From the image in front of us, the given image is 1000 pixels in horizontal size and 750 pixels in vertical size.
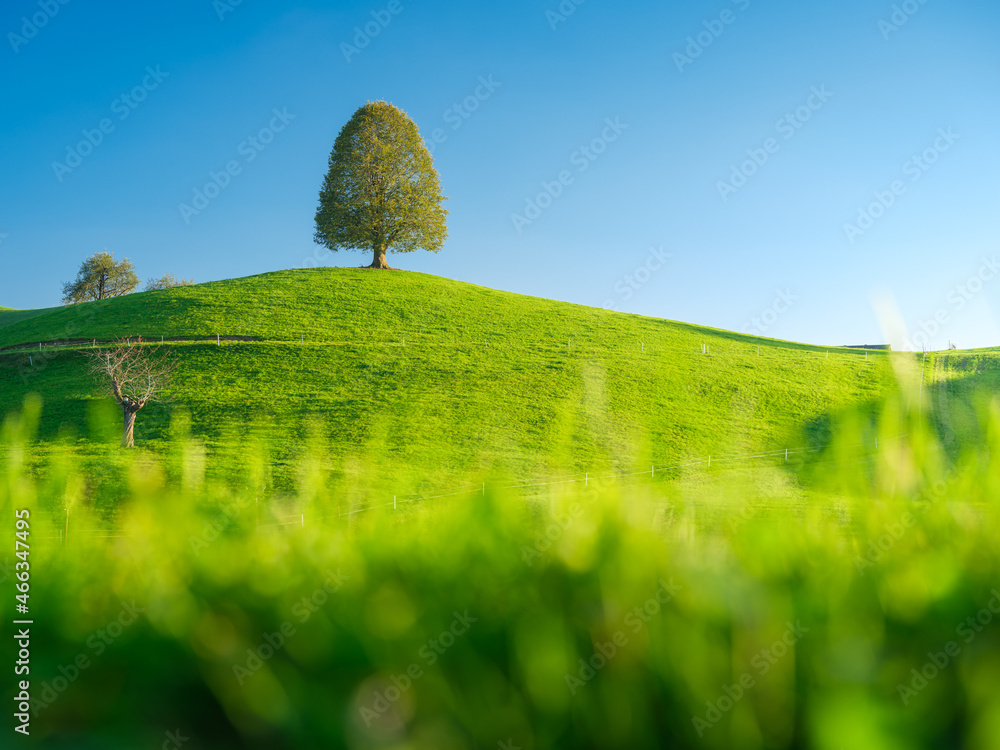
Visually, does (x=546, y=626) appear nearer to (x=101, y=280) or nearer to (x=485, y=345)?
(x=485, y=345)

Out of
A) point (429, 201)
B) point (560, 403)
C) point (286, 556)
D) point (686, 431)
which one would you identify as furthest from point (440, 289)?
point (286, 556)

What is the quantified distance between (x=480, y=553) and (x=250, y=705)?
55cm

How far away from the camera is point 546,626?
1185 mm

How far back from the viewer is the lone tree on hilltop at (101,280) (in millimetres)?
87625

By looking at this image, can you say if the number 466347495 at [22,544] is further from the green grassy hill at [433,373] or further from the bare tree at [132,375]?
the bare tree at [132,375]

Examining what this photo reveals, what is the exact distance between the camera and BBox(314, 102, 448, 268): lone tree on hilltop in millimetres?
65375

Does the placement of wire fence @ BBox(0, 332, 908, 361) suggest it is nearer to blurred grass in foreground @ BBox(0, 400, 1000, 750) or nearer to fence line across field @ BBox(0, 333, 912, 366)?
fence line across field @ BBox(0, 333, 912, 366)

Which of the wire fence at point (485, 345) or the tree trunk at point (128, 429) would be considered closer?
the tree trunk at point (128, 429)

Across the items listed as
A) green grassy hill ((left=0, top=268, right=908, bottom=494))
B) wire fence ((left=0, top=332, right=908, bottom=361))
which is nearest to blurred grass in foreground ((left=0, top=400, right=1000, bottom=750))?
green grassy hill ((left=0, top=268, right=908, bottom=494))

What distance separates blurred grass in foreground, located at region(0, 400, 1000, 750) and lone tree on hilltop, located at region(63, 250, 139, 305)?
328 ft

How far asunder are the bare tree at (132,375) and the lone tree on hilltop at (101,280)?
54192 mm

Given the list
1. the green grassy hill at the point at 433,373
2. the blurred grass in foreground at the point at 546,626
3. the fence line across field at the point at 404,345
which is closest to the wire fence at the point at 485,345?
the fence line across field at the point at 404,345

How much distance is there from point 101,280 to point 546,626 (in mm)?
102871

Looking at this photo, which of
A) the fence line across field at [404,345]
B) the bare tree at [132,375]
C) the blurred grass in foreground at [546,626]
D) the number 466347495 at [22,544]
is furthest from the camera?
the fence line across field at [404,345]
